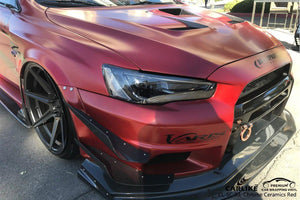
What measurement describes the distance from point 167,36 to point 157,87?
417mm

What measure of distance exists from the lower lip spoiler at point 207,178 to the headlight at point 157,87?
1.62ft

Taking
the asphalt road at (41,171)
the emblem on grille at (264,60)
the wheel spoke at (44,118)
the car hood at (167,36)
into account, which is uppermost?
the car hood at (167,36)

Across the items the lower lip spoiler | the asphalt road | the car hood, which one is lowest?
the asphalt road

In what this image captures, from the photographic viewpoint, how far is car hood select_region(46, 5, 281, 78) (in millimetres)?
1427

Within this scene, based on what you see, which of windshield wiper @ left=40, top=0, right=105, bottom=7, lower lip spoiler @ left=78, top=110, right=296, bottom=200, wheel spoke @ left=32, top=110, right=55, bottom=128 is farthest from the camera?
windshield wiper @ left=40, top=0, right=105, bottom=7

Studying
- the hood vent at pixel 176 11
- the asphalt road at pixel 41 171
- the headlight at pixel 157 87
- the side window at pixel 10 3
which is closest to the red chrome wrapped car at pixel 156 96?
the headlight at pixel 157 87

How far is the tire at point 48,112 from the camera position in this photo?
1781 mm

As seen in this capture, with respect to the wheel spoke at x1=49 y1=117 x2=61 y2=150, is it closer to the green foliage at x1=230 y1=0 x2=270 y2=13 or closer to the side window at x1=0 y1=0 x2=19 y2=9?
the side window at x1=0 y1=0 x2=19 y2=9

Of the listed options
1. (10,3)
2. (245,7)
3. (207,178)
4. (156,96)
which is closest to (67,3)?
(10,3)

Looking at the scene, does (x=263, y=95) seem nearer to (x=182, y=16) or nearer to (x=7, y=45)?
(x=182, y=16)

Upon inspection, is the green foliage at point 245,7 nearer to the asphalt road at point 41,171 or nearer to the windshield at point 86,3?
the windshield at point 86,3

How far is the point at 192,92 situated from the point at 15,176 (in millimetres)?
1507

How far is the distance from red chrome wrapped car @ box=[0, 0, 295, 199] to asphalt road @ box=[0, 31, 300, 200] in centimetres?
18

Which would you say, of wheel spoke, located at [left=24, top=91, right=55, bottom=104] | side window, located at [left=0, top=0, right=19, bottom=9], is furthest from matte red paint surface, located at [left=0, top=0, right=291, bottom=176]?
side window, located at [left=0, top=0, right=19, bottom=9]
